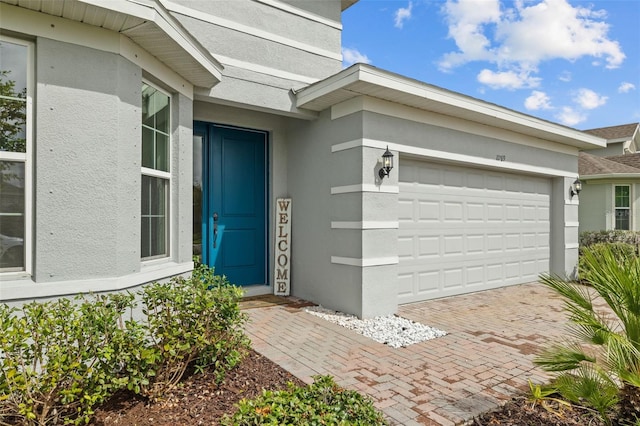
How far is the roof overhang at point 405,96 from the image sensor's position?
191 inches

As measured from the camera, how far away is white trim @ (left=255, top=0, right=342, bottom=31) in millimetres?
5898

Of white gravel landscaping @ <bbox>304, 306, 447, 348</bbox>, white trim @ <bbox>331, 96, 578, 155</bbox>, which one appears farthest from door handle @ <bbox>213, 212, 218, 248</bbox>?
white trim @ <bbox>331, 96, 578, 155</bbox>

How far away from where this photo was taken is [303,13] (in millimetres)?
6215

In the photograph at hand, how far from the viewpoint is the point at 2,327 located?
7.18 ft

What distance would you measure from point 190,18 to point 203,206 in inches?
109

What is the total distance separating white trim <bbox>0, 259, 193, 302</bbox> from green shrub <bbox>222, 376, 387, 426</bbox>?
6.03ft

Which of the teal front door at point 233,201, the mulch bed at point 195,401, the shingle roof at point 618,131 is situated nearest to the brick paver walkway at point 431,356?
the mulch bed at point 195,401

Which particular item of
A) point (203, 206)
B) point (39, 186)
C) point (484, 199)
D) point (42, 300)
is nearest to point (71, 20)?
point (39, 186)

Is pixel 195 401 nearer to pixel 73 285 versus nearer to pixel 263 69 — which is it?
pixel 73 285

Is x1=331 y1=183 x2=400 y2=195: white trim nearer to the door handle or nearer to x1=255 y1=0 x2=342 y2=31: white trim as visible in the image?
the door handle

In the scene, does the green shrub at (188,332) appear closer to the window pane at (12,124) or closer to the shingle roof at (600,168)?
the window pane at (12,124)

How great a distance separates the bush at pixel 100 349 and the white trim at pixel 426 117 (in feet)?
10.9

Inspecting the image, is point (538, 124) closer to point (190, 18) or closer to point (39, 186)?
point (190, 18)

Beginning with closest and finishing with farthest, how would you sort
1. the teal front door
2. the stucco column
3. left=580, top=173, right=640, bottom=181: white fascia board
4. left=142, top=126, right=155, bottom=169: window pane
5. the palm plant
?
the palm plant < left=142, top=126, right=155, bottom=169: window pane < the teal front door < the stucco column < left=580, top=173, right=640, bottom=181: white fascia board
